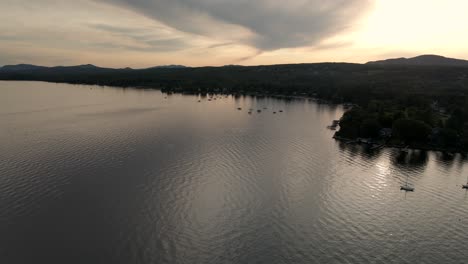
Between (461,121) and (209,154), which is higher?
(461,121)

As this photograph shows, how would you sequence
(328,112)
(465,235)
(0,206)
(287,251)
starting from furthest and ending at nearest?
(328,112) < (0,206) < (465,235) < (287,251)

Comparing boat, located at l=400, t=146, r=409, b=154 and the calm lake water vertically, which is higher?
boat, located at l=400, t=146, r=409, b=154

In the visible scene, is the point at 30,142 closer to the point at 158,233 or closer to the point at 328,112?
the point at 158,233

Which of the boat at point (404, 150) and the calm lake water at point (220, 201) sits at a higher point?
the boat at point (404, 150)

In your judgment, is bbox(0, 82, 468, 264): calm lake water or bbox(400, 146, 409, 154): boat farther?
bbox(400, 146, 409, 154): boat

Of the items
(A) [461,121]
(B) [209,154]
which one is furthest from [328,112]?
(B) [209,154]

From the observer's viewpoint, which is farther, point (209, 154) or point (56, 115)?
point (56, 115)

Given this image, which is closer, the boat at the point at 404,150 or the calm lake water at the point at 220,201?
the calm lake water at the point at 220,201

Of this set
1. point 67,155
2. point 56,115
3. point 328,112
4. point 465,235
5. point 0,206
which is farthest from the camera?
point 328,112
